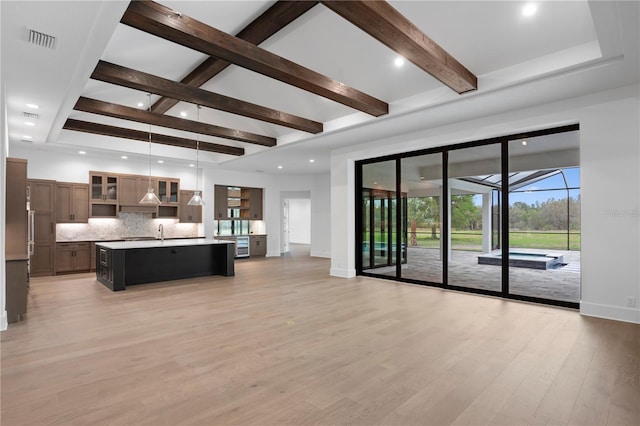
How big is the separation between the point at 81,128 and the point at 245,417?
680cm

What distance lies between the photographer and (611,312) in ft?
14.2

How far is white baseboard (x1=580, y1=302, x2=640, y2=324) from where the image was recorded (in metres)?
4.18

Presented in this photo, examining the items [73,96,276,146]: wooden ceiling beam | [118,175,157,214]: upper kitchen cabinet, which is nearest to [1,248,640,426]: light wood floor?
[73,96,276,146]: wooden ceiling beam

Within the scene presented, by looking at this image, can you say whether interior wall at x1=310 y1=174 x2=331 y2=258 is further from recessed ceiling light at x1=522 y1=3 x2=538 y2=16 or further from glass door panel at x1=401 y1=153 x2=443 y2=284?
recessed ceiling light at x1=522 y1=3 x2=538 y2=16

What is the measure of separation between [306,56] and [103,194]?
6.80 m

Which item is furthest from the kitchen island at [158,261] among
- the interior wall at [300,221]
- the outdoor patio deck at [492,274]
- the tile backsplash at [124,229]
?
the interior wall at [300,221]

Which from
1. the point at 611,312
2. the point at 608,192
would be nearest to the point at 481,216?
the point at 608,192

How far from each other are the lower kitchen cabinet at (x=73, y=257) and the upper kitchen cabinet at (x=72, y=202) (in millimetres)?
600

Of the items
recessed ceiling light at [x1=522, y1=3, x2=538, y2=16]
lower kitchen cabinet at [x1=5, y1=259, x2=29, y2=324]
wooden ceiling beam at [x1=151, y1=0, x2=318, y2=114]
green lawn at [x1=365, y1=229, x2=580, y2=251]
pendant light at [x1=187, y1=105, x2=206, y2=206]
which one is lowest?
lower kitchen cabinet at [x1=5, y1=259, x2=29, y2=324]

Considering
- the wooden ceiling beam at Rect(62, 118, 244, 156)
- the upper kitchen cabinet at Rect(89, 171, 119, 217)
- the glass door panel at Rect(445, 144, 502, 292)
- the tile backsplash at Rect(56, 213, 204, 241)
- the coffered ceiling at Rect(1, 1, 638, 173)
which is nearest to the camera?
the coffered ceiling at Rect(1, 1, 638, 173)

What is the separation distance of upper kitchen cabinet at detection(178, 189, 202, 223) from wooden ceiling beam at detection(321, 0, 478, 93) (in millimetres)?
8018

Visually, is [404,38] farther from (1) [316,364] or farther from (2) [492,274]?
(2) [492,274]

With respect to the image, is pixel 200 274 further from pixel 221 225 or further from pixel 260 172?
pixel 260 172

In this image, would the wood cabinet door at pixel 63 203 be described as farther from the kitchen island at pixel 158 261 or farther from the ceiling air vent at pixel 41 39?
the ceiling air vent at pixel 41 39
